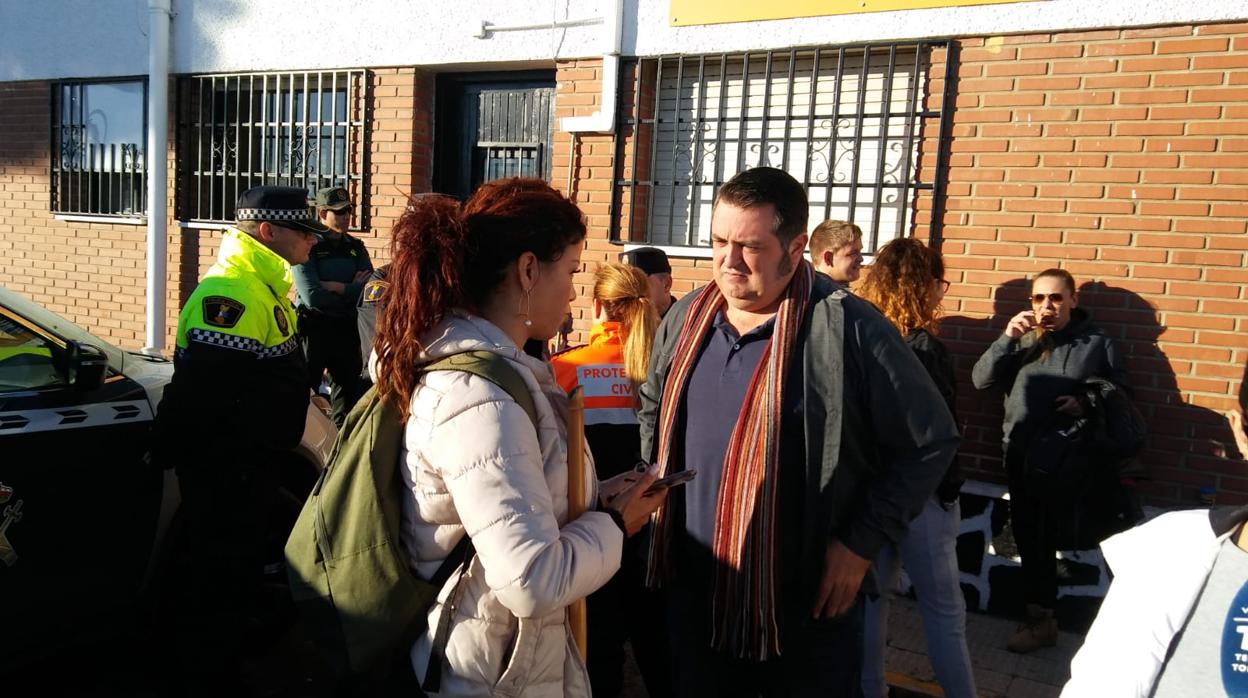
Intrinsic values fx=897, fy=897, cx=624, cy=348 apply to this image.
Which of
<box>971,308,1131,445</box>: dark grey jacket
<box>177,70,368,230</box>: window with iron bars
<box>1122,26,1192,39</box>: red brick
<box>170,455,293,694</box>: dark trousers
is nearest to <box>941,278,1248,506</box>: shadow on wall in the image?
<box>971,308,1131,445</box>: dark grey jacket

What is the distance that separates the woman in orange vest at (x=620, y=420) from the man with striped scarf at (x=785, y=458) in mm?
798

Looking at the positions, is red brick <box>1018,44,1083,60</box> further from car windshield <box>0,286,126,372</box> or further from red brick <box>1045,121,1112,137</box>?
car windshield <box>0,286,126,372</box>

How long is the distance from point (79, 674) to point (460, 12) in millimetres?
4687

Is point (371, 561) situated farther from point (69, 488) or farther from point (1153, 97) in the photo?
point (1153, 97)

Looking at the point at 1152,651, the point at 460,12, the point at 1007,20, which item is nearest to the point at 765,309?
the point at 1152,651

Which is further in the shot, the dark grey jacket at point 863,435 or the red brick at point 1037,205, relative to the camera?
the red brick at point 1037,205

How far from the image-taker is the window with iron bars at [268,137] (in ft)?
22.6

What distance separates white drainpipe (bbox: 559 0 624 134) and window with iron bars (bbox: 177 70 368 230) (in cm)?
198

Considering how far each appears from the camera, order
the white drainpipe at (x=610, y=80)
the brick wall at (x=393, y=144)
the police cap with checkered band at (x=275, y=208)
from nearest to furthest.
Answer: the police cap with checkered band at (x=275, y=208), the white drainpipe at (x=610, y=80), the brick wall at (x=393, y=144)

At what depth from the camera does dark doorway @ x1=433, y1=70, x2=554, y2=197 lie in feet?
21.3

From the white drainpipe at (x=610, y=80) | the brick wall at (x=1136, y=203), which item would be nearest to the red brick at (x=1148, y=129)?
the brick wall at (x=1136, y=203)

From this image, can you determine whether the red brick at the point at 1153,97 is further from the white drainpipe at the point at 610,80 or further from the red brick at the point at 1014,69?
the white drainpipe at the point at 610,80

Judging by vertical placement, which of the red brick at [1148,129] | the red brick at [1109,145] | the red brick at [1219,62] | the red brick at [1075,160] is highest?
the red brick at [1219,62]

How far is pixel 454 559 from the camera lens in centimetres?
179
